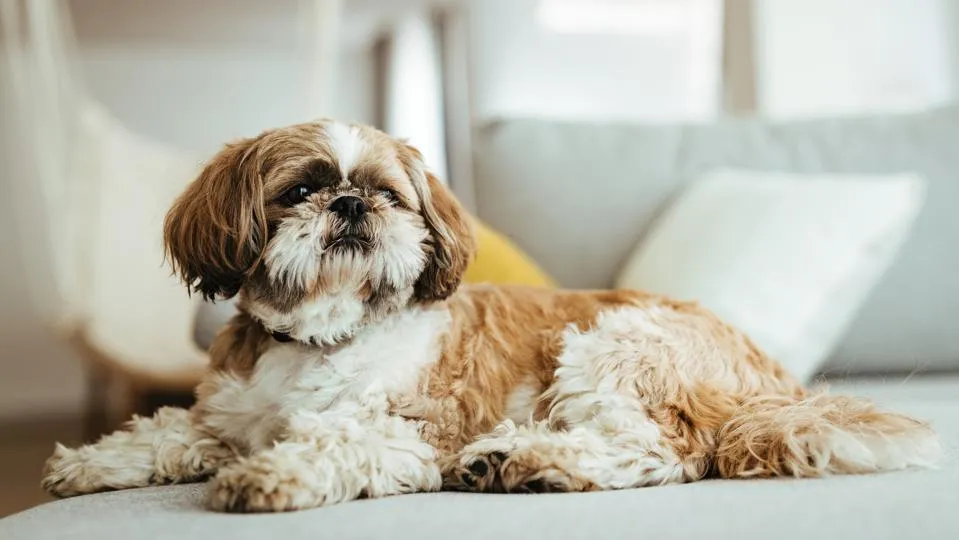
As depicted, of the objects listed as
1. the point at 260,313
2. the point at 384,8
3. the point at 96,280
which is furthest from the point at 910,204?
the point at 384,8

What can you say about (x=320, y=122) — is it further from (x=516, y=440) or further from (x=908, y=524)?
(x=908, y=524)

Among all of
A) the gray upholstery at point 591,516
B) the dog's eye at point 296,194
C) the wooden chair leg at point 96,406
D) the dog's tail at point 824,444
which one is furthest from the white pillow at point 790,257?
the wooden chair leg at point 96,406

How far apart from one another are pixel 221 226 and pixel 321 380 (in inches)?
12.8

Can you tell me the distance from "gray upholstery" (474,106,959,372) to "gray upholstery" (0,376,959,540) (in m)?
1.29

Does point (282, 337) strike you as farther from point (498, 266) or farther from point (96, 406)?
point (96, 406)

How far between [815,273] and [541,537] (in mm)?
1546

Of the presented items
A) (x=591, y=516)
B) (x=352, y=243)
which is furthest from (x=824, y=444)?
(x=352, y=243)

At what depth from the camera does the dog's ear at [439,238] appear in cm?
174

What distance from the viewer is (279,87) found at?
6.78 m

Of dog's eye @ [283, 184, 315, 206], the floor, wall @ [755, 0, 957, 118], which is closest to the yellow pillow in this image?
dog's eye @ [283, 184, 315, 206]

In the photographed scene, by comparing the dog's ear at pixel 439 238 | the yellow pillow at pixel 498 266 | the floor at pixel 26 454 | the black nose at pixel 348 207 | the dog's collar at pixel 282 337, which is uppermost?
the black nose at pixel 348 207

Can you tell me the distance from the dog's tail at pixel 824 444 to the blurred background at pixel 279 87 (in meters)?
2.85

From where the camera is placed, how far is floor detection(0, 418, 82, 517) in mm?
4037

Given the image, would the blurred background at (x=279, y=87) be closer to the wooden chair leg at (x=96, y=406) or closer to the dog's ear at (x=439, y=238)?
the wooden chair leg at (x=96, y=406)
